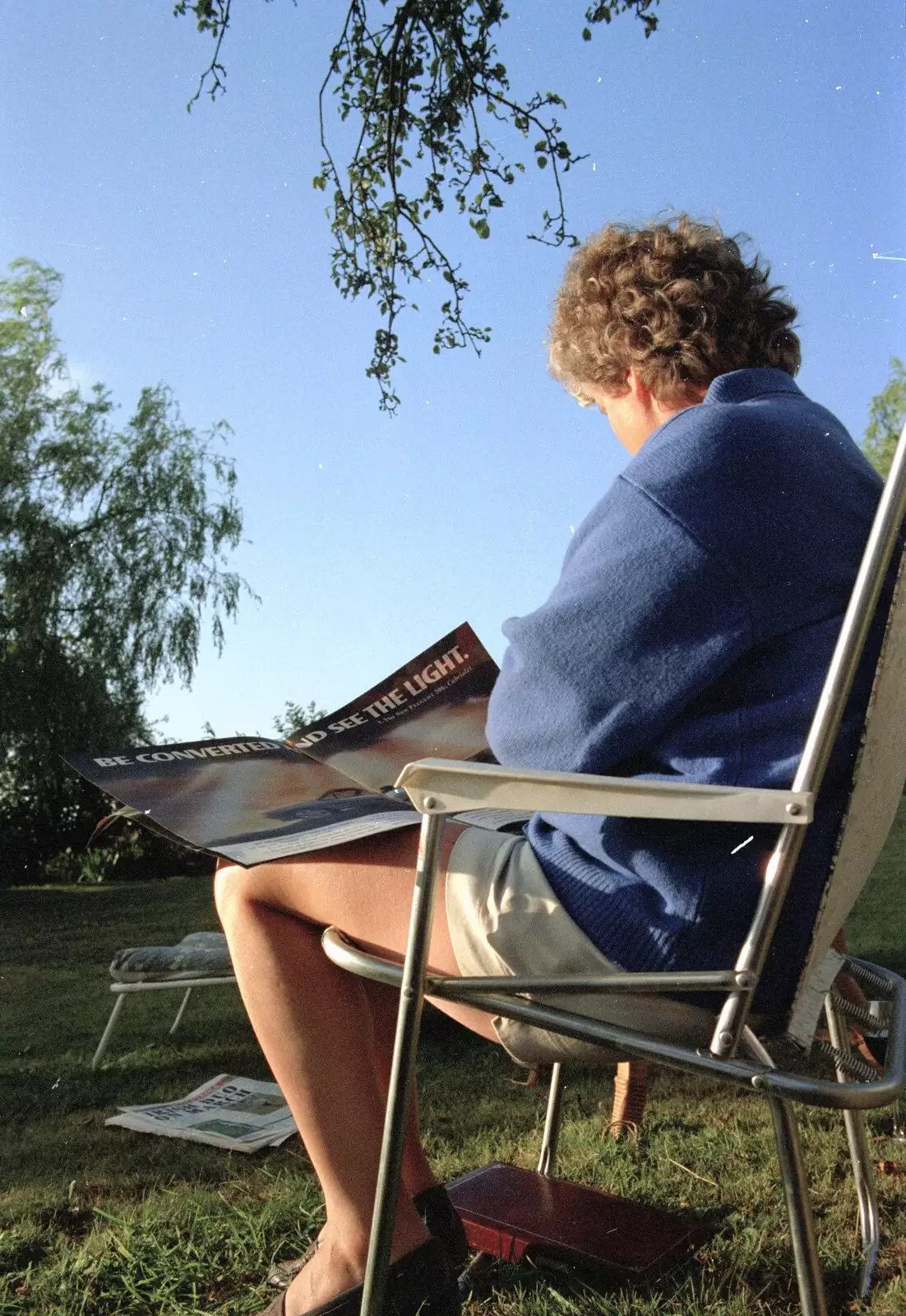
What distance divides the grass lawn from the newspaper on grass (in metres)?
0.03

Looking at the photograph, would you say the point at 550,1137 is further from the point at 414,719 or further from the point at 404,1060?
the point at 404,1060

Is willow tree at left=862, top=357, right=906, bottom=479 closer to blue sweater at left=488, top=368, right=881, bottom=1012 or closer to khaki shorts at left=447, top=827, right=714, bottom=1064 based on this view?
blue sweater at left=488, top=368, right=881, bottom=1012

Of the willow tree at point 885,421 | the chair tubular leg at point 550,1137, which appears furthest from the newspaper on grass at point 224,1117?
the willow tree at point 885,421

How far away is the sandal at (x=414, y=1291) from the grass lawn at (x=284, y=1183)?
23 centimetres

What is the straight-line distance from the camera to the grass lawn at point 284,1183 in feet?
4.43

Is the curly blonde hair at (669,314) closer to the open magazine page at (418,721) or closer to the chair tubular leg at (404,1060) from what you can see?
the open magazine page at (418,721)

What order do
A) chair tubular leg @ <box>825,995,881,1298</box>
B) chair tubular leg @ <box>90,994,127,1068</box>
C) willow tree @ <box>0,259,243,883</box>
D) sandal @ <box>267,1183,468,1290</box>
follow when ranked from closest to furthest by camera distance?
sandal @ <box>267,1183,468,1290</box>, chair tubular leg @ <box>825,995,881,1298</box>, chair tubular leg @ <box>90,994,127,1068</box>, willow tree @ <box>0,259,243,883</box>

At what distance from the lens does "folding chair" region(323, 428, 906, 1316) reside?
762mm

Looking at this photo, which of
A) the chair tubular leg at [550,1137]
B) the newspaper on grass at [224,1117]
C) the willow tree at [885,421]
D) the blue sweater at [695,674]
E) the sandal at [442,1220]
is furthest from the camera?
the willow tree at [885,421]

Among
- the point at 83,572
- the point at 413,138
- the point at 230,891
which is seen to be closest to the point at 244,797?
the point at 230,891

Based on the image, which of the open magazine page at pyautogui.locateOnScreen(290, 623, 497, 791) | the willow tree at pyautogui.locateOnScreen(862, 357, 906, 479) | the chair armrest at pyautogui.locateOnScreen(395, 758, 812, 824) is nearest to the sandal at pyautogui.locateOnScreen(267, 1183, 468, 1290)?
the open magazine page at pyautogui.locateOnScreen(290, 623, 497, 791)

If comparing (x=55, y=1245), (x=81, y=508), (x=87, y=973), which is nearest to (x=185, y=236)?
(x=55, y=1245)

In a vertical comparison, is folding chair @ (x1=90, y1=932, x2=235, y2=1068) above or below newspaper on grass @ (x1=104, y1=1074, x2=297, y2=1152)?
above

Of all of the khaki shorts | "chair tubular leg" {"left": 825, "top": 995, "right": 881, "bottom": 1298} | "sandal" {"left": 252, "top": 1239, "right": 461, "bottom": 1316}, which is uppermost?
the khaki shorts
